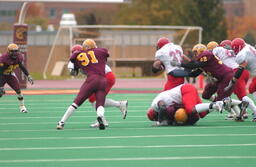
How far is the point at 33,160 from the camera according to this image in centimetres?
1054

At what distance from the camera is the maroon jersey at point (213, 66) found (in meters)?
14.8

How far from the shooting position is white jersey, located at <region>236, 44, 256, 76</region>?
1490 cm

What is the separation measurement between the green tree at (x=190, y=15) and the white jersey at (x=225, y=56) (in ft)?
98.4

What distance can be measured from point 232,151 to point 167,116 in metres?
3.60

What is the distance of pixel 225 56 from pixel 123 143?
15.8 feet

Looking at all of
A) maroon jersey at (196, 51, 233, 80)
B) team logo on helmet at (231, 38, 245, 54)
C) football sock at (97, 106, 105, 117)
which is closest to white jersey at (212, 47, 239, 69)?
team logo on helmet at (231, 38, 245, 54)

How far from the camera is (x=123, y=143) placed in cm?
1208

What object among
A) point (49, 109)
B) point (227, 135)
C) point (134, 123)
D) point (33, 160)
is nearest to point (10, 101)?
point (49, 109)

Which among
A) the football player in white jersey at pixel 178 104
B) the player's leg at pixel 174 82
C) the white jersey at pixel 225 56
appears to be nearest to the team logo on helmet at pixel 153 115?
the football player in white jersey at pixel 178 104

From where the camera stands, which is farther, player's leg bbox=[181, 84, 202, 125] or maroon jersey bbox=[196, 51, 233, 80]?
maroon jersey bbox=[196, 51, 233, 80]

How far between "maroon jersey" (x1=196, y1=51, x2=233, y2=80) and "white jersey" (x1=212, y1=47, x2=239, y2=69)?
818 mm

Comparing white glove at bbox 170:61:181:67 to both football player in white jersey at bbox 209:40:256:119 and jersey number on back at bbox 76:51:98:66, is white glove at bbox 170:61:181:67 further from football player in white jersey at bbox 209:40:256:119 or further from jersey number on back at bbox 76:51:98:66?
jersey number on back at bbox 76:51:98:66

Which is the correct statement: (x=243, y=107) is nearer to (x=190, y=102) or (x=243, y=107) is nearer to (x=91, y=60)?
(x=190, y=102)

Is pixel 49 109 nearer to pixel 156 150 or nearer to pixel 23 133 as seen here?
pixel 23 133
